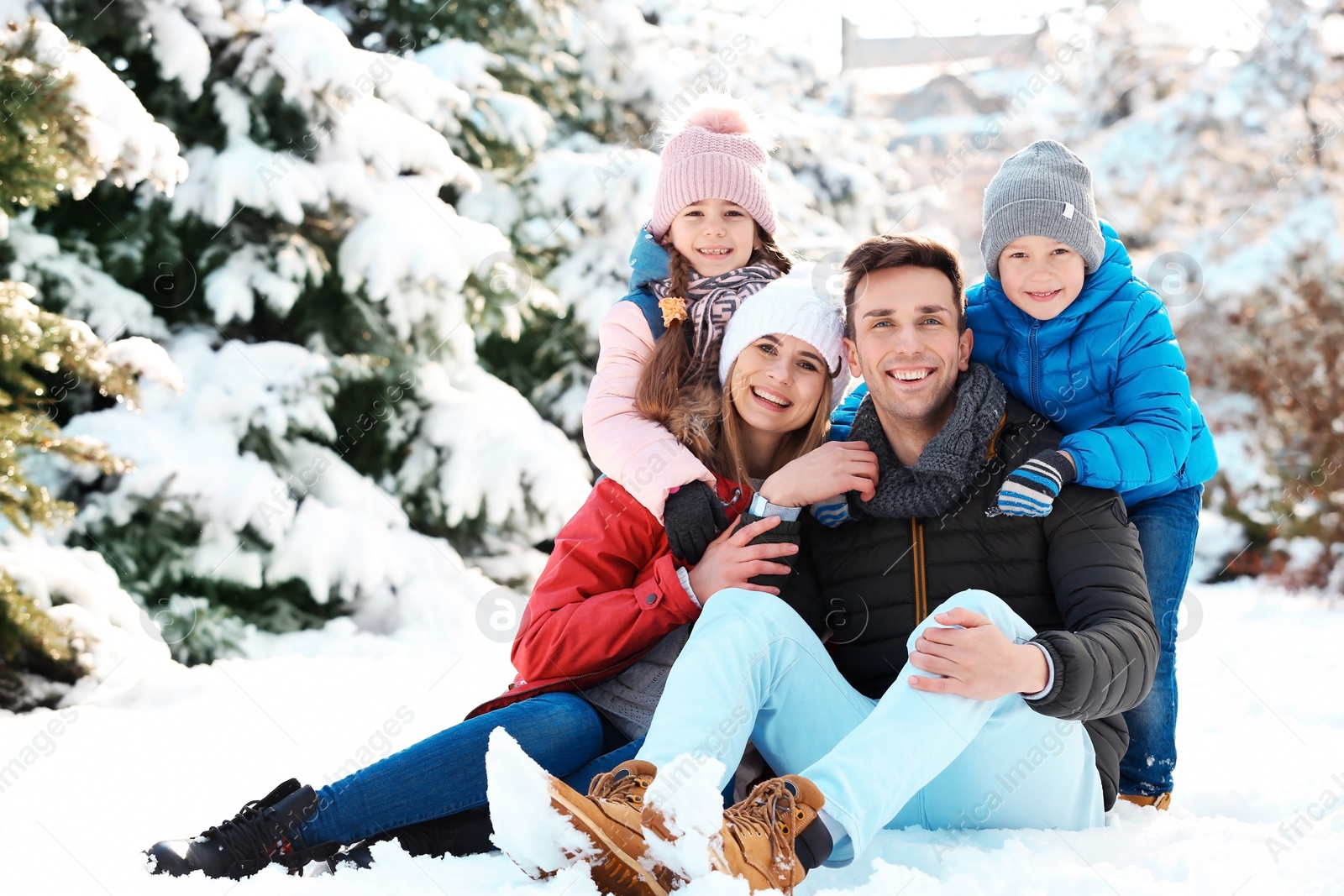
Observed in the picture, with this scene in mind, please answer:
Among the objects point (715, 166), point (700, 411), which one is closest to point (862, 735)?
point (700, 411)

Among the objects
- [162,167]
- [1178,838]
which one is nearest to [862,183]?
[162,167]

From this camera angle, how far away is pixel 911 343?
2.31 metres

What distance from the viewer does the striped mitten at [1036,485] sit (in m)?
2.09

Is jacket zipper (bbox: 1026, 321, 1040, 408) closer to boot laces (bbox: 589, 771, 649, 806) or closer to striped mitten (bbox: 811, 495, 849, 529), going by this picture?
striped mitten (bbox: 811, 495, 849, 529)

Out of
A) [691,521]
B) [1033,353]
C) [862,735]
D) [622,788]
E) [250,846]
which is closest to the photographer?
[622,788]

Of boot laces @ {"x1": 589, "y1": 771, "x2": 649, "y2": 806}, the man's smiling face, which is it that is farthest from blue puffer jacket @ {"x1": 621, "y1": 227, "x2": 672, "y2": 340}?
boot laces @ {"x1": 589, "y1": 771, "x2": 649, "y2": 806}

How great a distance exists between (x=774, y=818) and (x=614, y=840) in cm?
25

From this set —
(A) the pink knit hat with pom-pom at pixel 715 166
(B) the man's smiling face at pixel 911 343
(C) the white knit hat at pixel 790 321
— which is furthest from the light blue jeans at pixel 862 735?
(A) the pink knit hat with pom-pom at pixel 715 166

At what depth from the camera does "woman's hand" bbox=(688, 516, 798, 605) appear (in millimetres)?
2209

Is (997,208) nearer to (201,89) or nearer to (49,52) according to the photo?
(49,52)

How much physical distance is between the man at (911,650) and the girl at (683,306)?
20 cm

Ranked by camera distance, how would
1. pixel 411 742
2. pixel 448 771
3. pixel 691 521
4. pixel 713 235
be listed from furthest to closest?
pixel 411 742 → pixel 713 235 → pixel 691 521 → pixel 448 771

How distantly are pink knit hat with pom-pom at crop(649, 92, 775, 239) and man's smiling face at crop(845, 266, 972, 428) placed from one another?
0.77 m

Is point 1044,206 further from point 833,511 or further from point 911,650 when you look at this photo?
point 911,650
